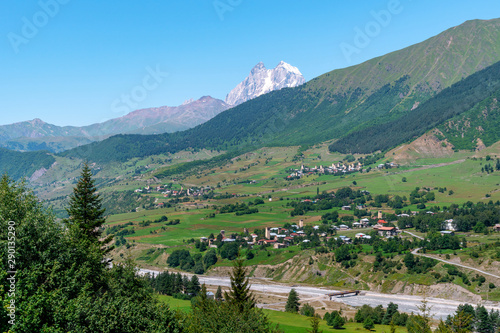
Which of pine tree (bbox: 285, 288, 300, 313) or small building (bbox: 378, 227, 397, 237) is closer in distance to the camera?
pine tree (bbox: 285, 288, 300, 313)

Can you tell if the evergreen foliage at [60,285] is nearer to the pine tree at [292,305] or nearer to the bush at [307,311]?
the bush at [307,311]

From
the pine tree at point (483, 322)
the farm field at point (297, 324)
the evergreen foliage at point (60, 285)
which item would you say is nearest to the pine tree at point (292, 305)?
the farm field at point (297, 324)

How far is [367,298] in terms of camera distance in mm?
117062

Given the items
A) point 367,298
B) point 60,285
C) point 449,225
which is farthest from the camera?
point 449,225

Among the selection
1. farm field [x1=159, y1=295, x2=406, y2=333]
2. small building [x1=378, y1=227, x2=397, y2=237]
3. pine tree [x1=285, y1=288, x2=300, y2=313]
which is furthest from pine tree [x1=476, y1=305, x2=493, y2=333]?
small building [x1=378, y1=227, x2=397, y2=237]

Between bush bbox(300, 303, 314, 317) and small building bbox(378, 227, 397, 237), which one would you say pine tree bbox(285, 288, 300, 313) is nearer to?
bush bbox(300, 303, 314, 317)

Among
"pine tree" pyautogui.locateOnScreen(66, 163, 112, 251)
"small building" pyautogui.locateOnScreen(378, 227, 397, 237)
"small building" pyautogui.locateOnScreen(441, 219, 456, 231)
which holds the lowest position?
"small building" pyautogui.locateOnScreen(378, 227, 397, 237)

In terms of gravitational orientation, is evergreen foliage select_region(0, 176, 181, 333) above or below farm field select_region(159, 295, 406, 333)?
above

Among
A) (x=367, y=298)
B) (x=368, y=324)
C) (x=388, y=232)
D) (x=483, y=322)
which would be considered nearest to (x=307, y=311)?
(x=368, y=324)

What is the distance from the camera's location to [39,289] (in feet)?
105

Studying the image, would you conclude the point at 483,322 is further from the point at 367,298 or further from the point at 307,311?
the point at 307,311

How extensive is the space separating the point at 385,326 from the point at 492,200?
12800cm

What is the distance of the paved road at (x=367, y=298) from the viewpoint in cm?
10260

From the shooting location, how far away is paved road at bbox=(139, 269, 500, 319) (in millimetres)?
102600
